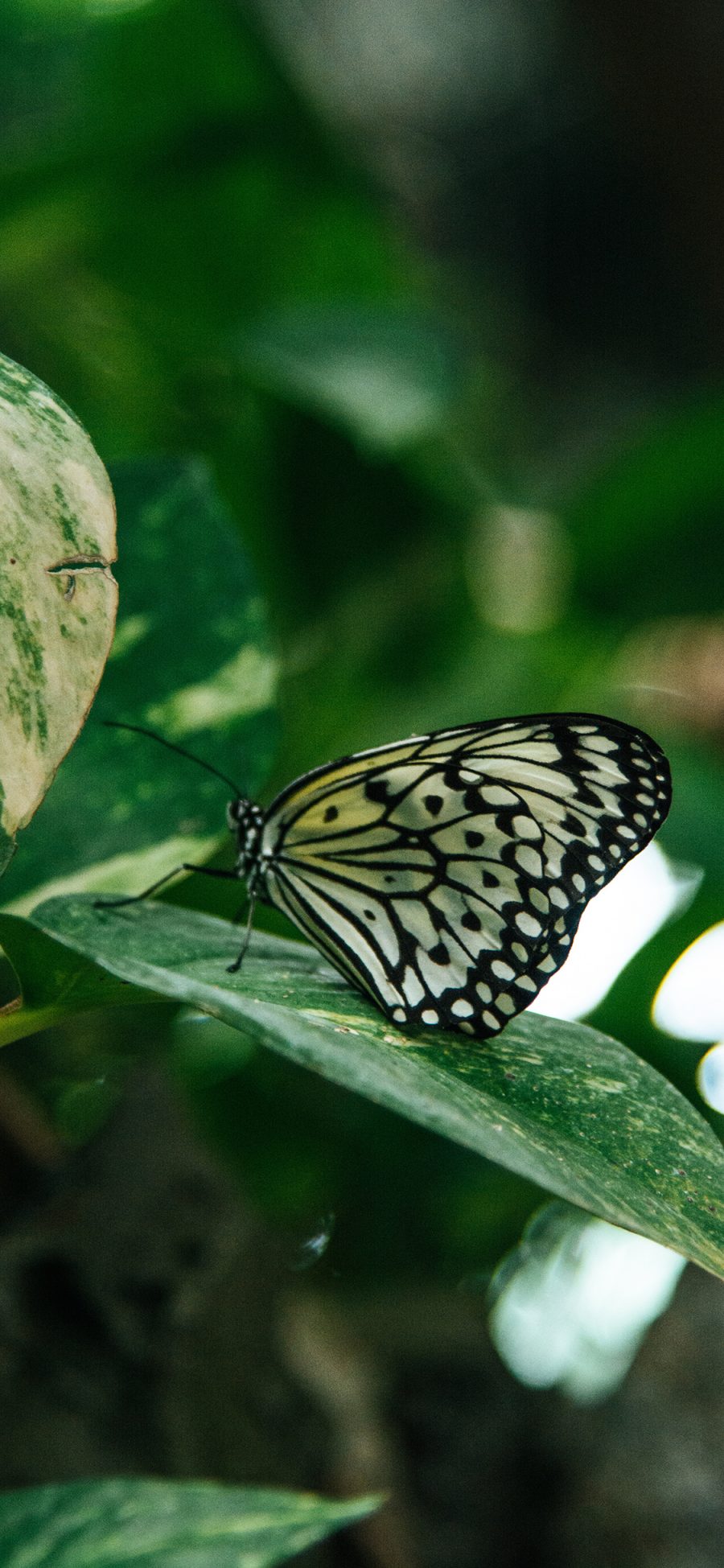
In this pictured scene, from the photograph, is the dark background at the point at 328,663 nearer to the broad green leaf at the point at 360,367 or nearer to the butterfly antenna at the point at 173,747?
the broad green leaf at the point at 360,367

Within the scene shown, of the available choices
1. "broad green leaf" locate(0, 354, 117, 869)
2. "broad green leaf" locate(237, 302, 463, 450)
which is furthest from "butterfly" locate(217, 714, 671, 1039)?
"broad green leaf" locate(237, 302, 463, 450)

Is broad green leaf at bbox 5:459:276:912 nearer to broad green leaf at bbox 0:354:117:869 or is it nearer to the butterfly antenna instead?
the butterfly antenna

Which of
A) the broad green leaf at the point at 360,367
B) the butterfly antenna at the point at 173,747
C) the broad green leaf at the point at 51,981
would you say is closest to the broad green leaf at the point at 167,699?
the butterfly antenna at the point at 173,747

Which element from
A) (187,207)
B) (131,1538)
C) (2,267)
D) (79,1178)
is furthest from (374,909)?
(187,207)

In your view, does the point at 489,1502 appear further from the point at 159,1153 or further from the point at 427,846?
the point at 427,846

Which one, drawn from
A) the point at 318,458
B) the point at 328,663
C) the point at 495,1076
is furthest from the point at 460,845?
the point at 318,458

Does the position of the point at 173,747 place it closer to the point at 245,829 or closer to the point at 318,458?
the point at 245,829
